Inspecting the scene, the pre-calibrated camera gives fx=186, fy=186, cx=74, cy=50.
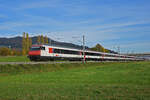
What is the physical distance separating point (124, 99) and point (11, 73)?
22.7m

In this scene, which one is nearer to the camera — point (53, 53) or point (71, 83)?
point (71, 83)

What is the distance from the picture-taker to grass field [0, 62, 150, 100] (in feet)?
28.0

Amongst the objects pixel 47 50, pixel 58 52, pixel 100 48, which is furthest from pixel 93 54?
pixel 100 48

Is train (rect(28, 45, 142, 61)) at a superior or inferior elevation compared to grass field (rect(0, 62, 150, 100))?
superior

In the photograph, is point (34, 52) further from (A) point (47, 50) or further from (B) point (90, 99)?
(B) point (90, 99)

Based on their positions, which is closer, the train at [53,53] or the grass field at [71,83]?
the grass field at [71,83]

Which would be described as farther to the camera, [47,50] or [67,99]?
[47,50]

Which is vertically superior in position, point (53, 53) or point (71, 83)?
point (53, 53)

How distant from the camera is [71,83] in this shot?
15.4m

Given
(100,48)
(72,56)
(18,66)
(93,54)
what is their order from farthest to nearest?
(100,48) → (93,54) → (72,56) → (18,66)

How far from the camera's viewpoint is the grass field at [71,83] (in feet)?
28.0

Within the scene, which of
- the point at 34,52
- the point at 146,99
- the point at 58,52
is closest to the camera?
the point at 146,99

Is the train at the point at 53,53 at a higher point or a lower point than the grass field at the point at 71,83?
higher

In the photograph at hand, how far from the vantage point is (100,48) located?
115 meters
